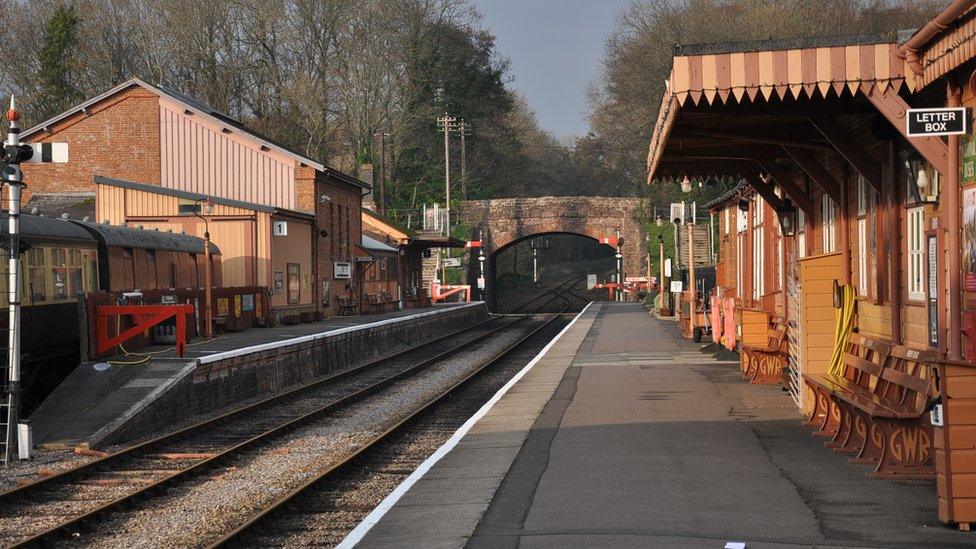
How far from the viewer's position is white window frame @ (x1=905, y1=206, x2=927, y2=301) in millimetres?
10617

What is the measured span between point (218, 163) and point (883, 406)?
1296 inches

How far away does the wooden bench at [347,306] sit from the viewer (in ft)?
143

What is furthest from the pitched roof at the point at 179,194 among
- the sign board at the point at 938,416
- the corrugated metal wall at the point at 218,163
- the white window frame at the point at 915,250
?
the sign board at the point at 938,416

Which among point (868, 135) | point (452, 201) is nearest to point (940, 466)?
point (868, 135)

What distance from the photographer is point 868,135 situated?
12523 mm

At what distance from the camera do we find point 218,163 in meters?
40.6

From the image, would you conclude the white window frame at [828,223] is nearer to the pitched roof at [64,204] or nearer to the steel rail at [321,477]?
the steel rail at [321,477]

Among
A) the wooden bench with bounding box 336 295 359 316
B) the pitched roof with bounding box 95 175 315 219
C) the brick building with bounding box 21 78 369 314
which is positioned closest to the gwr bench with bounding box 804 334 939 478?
the pitched roof with bounding box 95 175 315 219

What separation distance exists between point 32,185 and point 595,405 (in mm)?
30427

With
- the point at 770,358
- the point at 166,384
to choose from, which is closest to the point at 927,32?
the point at 770,358

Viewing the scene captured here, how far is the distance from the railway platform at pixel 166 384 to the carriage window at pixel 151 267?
1792 mm

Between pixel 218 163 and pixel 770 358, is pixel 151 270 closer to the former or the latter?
pixel 770 358

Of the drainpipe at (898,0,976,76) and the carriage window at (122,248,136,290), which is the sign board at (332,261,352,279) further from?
the drainpipe at (898,0,976,76)

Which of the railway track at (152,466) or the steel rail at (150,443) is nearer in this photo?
the railway track at (152,466)
